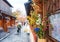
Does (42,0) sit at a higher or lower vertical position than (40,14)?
higher

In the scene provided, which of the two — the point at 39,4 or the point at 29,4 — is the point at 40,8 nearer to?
the point at 39,4

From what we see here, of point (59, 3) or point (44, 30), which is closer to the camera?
point (59, 3)

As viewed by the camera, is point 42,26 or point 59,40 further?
point 42,26

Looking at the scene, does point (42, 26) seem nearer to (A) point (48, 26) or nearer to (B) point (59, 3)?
(A) point (48, 26)

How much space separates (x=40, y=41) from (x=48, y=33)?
22 cm

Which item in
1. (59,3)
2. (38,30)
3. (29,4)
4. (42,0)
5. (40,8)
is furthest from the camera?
(29,4)

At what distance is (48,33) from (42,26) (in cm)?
18

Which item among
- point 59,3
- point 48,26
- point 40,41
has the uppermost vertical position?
point 59,3

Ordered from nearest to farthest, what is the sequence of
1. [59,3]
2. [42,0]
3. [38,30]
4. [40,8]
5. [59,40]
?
[59,40]
[59,3]
[38,30]
[42,0]
[40,8]

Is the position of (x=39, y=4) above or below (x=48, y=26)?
above

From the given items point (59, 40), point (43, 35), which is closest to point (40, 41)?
point (43, 35)

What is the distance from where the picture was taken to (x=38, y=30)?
3.65 meters

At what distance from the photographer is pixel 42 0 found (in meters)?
4.13

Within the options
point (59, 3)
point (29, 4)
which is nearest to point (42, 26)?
point (59, 3)
